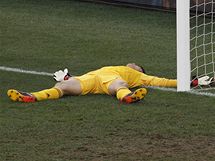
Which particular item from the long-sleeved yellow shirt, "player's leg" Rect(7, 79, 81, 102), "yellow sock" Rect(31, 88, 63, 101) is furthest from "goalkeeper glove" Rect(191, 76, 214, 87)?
"yellow sock" Rect(31, 88, 63, 101)

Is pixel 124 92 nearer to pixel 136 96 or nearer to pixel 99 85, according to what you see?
pixel 136 96

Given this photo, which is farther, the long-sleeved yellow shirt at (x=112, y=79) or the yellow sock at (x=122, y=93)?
the long-sleeved yellow shirt at (x=112, y=79)

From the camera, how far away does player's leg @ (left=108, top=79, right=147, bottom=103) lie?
25.4ft

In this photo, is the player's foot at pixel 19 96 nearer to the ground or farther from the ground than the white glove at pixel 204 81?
nearer to the ground

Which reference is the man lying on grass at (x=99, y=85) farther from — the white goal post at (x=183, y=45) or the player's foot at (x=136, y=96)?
the white goal post at (x=183, y=45)

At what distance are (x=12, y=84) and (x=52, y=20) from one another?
5313mm

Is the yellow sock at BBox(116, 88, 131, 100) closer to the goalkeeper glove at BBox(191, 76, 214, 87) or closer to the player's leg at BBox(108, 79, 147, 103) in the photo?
the player's leg at BBox(108, 79, 147, 103)

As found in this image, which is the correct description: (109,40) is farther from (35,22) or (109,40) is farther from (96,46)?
(35,22)

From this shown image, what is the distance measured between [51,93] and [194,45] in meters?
4.21

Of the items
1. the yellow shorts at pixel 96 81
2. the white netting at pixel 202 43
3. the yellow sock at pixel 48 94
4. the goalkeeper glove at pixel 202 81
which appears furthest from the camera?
the white netting at pixel 202 43

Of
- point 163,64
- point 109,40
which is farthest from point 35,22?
point 163,64

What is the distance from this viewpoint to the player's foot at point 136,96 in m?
7.70

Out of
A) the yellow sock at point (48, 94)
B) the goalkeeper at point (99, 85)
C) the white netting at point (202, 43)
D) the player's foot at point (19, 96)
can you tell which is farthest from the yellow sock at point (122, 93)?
the white netting at point (202, 43)

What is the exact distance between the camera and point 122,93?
26.3 feet
